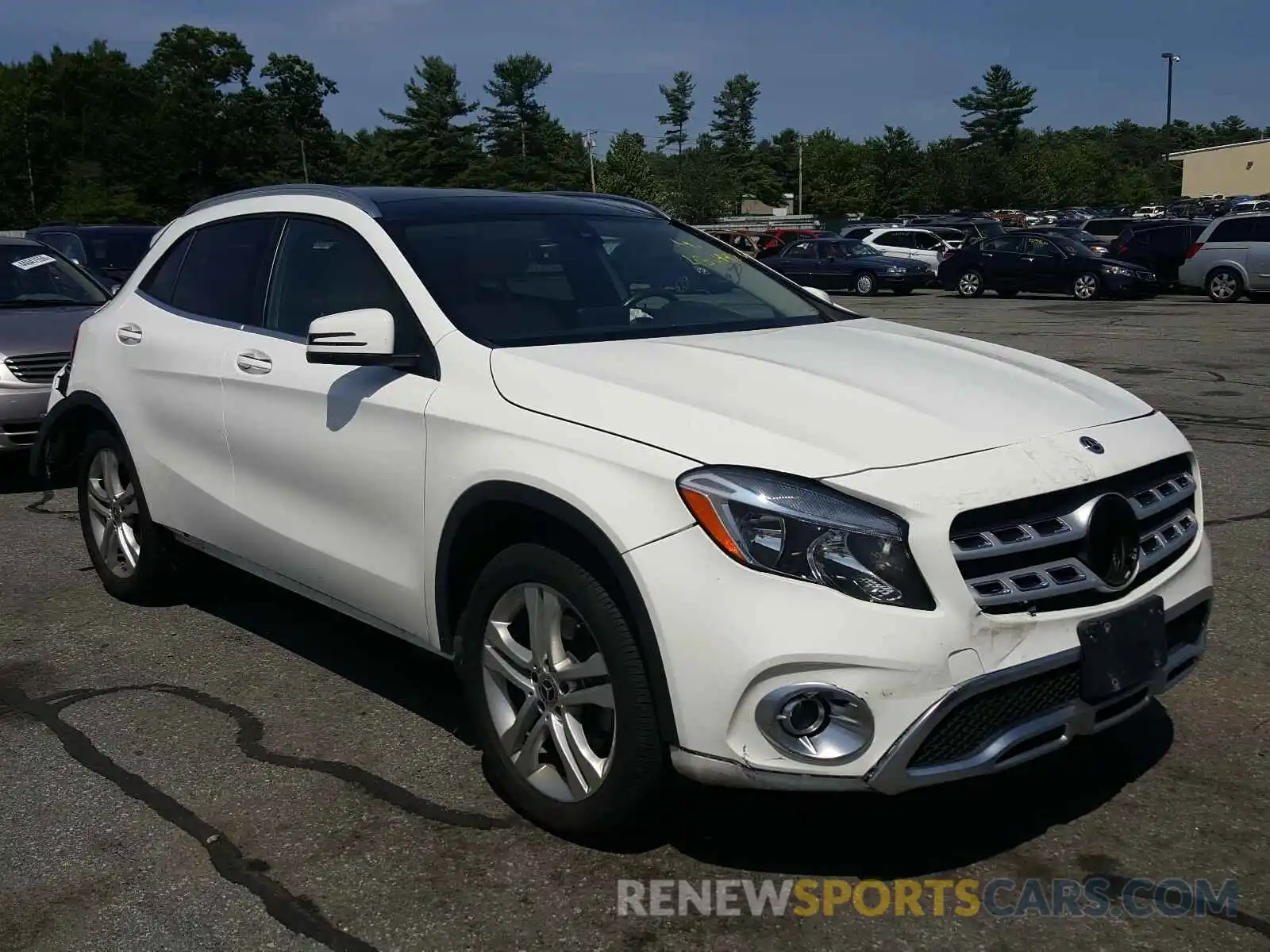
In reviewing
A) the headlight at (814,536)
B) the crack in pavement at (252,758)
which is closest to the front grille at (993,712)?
the headlight at (814,536)

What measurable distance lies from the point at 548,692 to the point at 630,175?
88.6m

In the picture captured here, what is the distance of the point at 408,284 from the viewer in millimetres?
3883

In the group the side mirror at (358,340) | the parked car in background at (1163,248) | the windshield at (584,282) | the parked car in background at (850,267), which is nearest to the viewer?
the side mirror at (358,340)

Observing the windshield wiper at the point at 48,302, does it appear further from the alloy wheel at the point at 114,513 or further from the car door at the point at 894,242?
the car door at the point at 894,242

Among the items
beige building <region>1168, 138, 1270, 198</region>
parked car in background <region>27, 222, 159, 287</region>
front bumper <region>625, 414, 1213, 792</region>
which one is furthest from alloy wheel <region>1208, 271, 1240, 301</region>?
beige building <region>1168, 138, 1270, 198</region>

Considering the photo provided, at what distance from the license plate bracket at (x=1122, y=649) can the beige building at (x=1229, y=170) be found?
9499cm

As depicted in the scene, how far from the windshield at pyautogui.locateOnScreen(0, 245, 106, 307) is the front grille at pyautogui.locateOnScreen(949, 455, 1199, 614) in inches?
303

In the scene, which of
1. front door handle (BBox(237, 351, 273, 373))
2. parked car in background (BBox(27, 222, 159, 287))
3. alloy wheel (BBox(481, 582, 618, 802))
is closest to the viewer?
alloy wheel (BBox(481, 582, 618, 802))

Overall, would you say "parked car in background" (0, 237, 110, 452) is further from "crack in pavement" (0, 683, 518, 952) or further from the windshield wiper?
"crack in pavement" (0, 683, 518, 952)

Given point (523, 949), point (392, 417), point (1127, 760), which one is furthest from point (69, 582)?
point (1127, 760)

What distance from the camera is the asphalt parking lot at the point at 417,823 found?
2.98 meters

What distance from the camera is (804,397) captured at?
3.27 metres

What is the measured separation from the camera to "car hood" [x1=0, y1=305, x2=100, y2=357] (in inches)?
313

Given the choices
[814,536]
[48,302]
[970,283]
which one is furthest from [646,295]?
[970,283]
